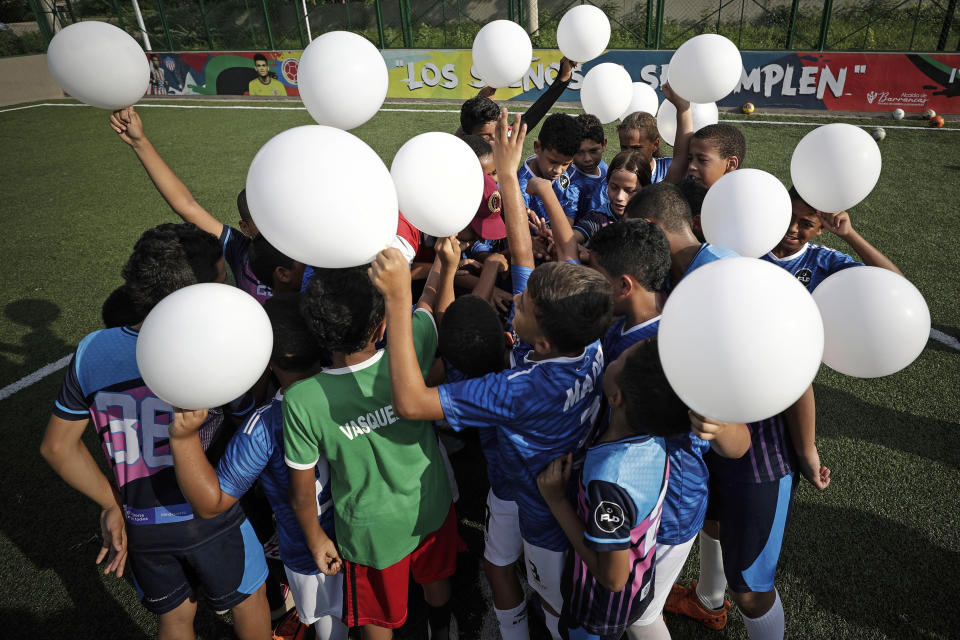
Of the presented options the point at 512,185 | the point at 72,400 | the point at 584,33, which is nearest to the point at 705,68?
the point at 584,33

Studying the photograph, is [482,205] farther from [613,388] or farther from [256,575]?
[256,575]

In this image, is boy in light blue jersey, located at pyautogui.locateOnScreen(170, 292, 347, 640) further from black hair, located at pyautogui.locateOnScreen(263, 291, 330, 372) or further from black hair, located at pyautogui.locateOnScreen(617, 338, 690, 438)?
black hair, located at pyautogui.locateOnScreen(617, 338, 690, 438)

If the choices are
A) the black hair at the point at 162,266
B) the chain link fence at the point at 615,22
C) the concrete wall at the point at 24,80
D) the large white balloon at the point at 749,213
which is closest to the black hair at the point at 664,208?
the large white balloon at the point at 749,213

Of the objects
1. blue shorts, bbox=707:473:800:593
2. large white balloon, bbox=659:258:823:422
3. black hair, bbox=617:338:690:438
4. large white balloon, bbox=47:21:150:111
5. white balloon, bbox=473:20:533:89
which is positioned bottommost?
blue shorts, bbox=707:473:800:593

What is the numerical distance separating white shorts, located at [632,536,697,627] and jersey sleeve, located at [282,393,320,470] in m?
1.27

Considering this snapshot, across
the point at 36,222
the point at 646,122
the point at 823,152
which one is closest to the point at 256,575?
the point at 823,152

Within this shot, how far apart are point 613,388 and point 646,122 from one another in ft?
9.79

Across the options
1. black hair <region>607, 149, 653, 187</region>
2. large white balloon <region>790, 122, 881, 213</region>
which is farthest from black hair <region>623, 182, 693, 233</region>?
black hair <region>607, 149, 653, 187</region>

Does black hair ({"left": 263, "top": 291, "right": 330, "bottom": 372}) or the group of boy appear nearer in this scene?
the group of boy

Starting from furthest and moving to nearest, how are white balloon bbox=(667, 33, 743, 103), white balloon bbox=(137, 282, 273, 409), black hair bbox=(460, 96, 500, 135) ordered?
black hair bbox=(460, 96, 500, 135) → white balloon bbox=(667, 33, 743, 103) → white balloon bbox=(137, 282, 273, 409)

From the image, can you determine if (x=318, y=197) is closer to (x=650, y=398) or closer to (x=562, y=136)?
(x=650, y=398)

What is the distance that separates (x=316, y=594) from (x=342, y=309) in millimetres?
1243

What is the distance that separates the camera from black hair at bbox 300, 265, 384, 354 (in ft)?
5.36

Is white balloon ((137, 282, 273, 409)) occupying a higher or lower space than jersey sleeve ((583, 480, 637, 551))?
higher
